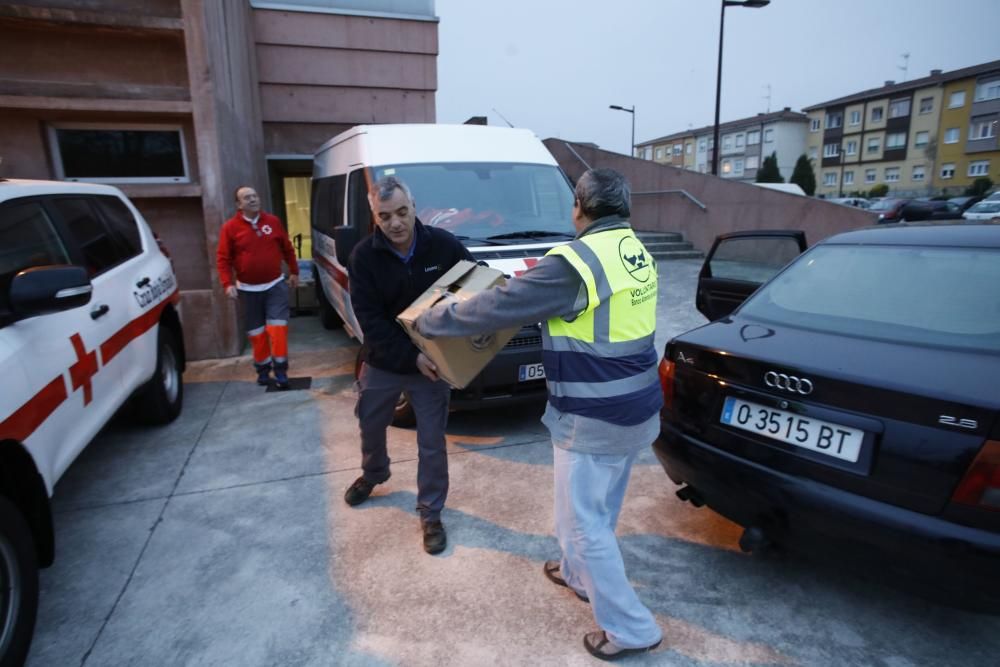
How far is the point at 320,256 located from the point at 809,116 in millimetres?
68551

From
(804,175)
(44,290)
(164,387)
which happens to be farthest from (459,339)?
(804,175)

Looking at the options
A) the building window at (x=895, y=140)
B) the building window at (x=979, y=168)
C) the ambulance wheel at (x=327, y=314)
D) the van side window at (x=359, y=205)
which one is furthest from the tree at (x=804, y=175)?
the van side window at (x=359, y=205)

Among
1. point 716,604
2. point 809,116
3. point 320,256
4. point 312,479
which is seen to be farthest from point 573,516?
point 809,116

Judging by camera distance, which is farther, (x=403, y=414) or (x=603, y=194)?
(x=403, y=414)

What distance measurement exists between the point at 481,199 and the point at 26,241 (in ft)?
9.56

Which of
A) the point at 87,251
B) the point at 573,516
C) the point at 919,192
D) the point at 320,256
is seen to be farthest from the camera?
the point at 919,192

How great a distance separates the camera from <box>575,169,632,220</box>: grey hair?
2.03 metres

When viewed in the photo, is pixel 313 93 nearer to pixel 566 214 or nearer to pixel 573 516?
pixel 566 214

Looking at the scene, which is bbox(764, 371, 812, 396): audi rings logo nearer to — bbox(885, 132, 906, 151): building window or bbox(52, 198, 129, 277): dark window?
bbox(52, 198, 129, 277): dark window

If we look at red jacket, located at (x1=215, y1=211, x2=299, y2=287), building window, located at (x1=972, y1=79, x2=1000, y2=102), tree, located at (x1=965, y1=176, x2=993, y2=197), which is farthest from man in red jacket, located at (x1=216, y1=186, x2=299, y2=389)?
building window, located at (x1=972, y1=79, x2=1000, y2=102)

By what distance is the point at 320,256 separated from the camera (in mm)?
7219

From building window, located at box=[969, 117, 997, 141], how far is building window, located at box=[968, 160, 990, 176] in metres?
1.86

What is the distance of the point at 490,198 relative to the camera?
4.73m

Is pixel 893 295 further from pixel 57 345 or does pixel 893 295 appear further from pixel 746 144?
pixel 746 144
